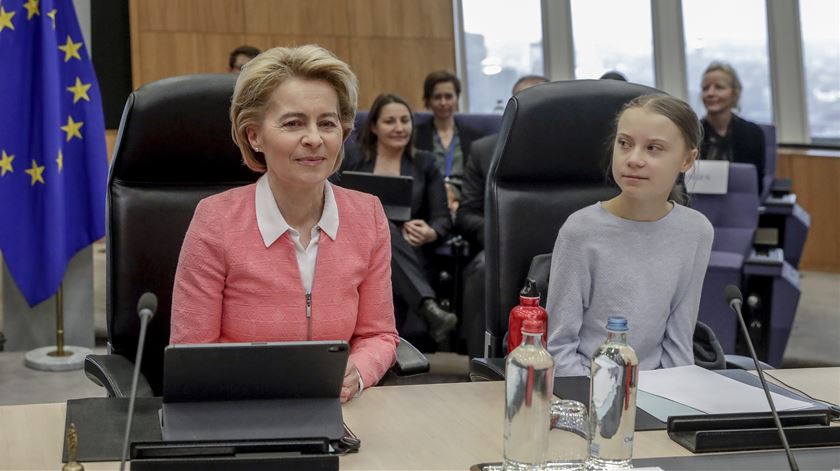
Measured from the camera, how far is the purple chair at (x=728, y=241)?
3.96 metres

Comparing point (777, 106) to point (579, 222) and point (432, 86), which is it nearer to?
point (432, 86)

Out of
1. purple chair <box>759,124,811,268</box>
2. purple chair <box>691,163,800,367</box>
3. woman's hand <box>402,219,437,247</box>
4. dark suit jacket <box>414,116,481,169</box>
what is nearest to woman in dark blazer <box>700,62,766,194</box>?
purple chair <box>759,124,811,268</box>

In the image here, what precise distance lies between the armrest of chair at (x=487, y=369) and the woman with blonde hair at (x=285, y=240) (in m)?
0.20

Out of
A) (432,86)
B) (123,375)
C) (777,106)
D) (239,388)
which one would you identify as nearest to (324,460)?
(239,388)

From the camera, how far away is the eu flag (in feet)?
13.4

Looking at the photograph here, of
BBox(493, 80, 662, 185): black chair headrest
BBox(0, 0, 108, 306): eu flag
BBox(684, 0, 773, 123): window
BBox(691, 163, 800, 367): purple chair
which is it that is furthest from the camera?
BBox(684, 0, 773, 123): window

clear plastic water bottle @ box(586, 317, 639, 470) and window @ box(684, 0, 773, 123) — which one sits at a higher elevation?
window @ box(684, 0, 773, 123)

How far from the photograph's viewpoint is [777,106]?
8.47 meters

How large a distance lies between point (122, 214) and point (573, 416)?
1.09m

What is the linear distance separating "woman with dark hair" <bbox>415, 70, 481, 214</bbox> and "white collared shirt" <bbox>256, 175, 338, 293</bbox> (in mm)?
3035

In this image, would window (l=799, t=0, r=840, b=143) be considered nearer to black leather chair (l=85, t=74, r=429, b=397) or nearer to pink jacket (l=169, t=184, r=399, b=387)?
black leather chair (l=85, t=74, r=429, b=397)

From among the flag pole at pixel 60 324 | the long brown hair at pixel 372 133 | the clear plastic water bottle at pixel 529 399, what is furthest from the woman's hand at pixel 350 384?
the flag pole at pixel 60 324

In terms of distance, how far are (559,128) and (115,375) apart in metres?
1.04

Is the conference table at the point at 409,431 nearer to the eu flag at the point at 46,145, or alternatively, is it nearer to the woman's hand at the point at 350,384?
the woman's hand at the point at 350,384
